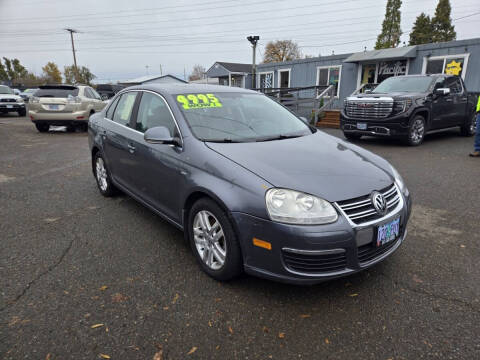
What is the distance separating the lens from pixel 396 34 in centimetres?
4484

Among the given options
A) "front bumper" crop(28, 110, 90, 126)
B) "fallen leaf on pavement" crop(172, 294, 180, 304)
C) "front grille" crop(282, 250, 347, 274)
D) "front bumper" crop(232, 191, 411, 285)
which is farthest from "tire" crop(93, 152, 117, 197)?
"front bumper" crop(28, 110, 90, 126)

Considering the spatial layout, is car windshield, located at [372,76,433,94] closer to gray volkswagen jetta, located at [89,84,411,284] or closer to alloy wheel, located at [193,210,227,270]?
gray volkswagen jetta, located at [89,84,411,284]

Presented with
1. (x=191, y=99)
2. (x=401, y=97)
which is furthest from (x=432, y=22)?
(x=191, y=99)

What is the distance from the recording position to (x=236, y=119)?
3.34 m

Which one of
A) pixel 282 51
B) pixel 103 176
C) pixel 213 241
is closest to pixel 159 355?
pixel 213 241

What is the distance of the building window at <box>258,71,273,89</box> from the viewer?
22234 mm

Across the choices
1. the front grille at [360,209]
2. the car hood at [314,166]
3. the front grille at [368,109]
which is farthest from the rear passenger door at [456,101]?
the front grille at [360,209]

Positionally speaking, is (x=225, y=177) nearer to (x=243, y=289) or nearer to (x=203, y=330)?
(x=243, y=289)

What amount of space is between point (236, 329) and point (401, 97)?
7.80 meters

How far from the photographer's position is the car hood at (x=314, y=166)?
2.32 metres

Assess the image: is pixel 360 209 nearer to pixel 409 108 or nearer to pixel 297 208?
pixel 297 208

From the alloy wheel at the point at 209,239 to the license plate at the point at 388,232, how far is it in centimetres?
114

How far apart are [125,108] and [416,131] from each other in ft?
24.7

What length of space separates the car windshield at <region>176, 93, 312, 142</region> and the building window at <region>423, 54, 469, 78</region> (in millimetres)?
13626
